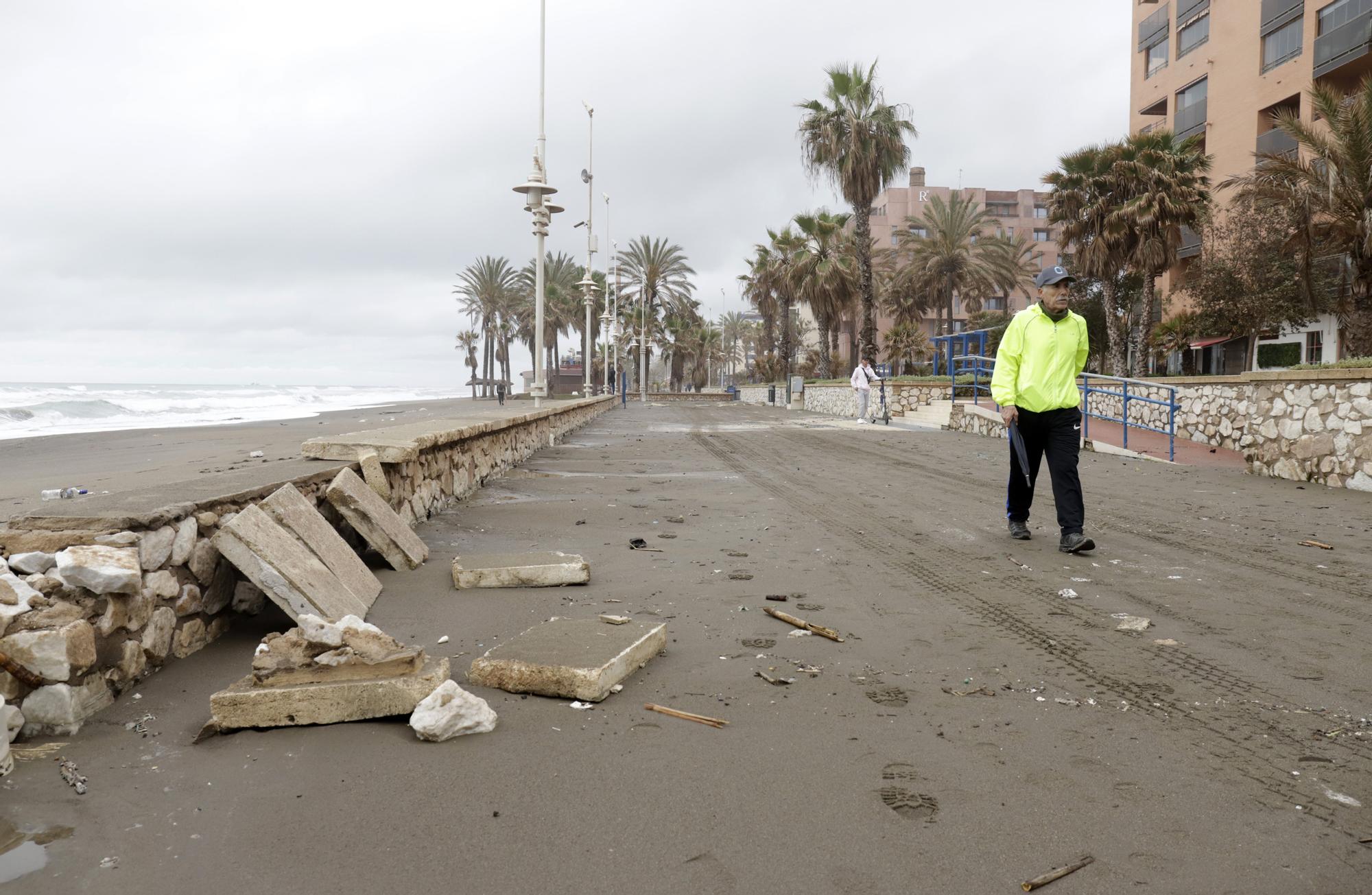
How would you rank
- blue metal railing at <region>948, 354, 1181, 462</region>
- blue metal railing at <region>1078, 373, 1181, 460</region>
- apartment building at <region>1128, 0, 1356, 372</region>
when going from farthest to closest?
apartment building at <region>1128, 0, 1356, 372</region> < blue metal railing at <region>948, 354, 1181, 462</region> < blue metal railing at <region>1078, 373, 1181, 460</region>

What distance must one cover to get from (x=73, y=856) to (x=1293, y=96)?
3884 centimetres

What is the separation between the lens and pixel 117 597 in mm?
2986

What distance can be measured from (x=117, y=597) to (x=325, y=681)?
812 mm

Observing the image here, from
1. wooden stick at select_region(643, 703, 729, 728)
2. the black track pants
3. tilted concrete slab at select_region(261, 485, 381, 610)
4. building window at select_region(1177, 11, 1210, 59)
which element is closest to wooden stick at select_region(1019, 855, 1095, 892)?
wooden stick at select_region(643, 703, 729, 728)

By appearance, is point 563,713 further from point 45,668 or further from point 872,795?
point 45,668

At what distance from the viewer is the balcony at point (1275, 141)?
30.3m

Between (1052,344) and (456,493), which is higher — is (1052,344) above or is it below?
above

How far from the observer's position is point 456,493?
7.88 m

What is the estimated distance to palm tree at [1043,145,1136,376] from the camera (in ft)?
86.0

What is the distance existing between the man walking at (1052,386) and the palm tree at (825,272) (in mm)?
35511

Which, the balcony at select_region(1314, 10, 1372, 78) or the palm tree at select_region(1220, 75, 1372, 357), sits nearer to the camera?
the palm tree at select_region(1220, 75, 1372, 357)

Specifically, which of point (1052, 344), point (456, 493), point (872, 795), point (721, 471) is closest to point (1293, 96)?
point (721, 471)

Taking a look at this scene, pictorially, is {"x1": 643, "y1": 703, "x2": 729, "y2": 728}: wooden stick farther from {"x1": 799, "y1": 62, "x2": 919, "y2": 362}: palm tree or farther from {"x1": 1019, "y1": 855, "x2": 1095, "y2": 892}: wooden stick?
{"x1": 799, "y1": 62, "x2": 919, "y2": 362}: palm tree

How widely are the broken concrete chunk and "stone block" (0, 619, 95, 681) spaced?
2.58 metres
